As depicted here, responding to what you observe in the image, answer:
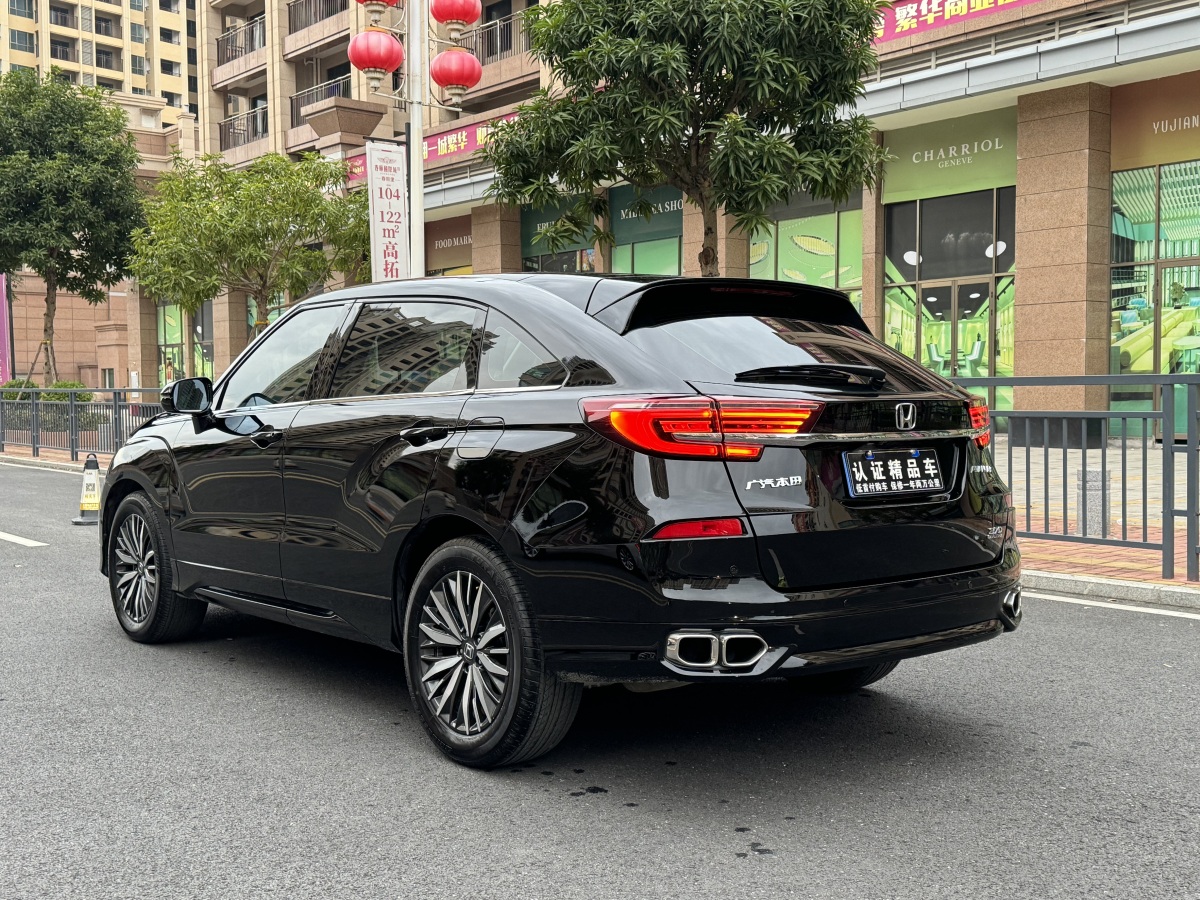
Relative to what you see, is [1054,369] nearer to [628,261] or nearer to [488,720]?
[628,261]

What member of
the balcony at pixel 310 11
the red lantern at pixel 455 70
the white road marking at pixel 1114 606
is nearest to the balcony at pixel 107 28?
the balcony at pixel 310 11

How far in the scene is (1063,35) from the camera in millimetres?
18188

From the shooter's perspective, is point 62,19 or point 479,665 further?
point 62,19

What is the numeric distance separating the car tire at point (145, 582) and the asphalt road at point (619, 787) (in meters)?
0.20

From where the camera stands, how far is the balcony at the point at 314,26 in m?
36.3

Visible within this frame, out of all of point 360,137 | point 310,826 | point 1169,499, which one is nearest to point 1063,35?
point 1169,499

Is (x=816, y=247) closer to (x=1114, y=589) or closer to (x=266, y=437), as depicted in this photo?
(x=1114, y=589)

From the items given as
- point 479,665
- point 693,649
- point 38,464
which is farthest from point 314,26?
point 693,649

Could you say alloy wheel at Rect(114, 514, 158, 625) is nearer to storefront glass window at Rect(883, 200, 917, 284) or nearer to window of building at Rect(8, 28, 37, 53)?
storefront glass window at Rect(883, 200, 917, 284)

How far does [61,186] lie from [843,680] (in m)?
30.6

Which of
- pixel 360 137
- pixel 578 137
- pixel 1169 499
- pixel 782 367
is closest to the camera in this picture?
pixel 782 367

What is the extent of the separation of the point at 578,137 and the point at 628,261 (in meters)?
14.1

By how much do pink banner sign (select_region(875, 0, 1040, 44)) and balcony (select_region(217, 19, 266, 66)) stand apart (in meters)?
25.8

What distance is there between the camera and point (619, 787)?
396 cm
